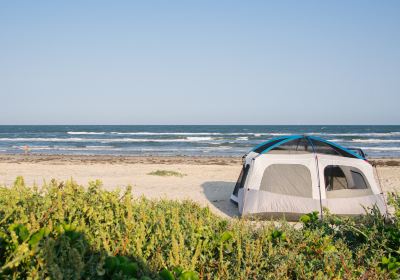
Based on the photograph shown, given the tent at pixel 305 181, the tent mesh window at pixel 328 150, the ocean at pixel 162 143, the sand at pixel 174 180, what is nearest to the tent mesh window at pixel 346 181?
the tent at pixel 305 181

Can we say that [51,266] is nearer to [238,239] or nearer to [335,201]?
[238,239]

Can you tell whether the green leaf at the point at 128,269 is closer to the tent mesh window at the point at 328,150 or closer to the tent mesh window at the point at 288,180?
the tent mesh window at the point at 288,180

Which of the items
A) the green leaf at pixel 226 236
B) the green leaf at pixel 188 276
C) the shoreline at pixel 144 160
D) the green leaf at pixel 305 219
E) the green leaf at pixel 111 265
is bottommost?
the shoreline at pixel 144 160

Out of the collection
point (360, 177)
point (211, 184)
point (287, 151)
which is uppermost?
point (287, 151)

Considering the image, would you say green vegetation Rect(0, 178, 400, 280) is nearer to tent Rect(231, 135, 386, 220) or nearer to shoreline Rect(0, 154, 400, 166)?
tent Rect(231, 135, 386, 220)

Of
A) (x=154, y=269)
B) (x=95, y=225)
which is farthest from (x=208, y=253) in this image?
(x=95, y=225)

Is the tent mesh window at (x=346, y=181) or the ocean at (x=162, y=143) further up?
the tent mesh window at (x=346, y=181)

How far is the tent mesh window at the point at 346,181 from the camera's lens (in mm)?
7949

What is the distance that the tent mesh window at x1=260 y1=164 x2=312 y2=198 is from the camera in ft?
25.9

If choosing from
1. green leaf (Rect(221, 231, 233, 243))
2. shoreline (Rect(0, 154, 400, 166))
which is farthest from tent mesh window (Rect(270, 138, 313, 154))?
shoreline (Rect(0, 154, 400, 166))

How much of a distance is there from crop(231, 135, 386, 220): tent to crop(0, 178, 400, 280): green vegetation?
4.08m

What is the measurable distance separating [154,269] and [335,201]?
603 centimetres

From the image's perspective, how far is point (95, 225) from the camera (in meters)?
2.92

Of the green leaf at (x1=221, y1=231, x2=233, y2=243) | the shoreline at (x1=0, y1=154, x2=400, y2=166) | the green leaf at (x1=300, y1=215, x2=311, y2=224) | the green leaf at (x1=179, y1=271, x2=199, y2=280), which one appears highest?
the green leaf at (x1=179, y1=271, x2=199, y2=280)
